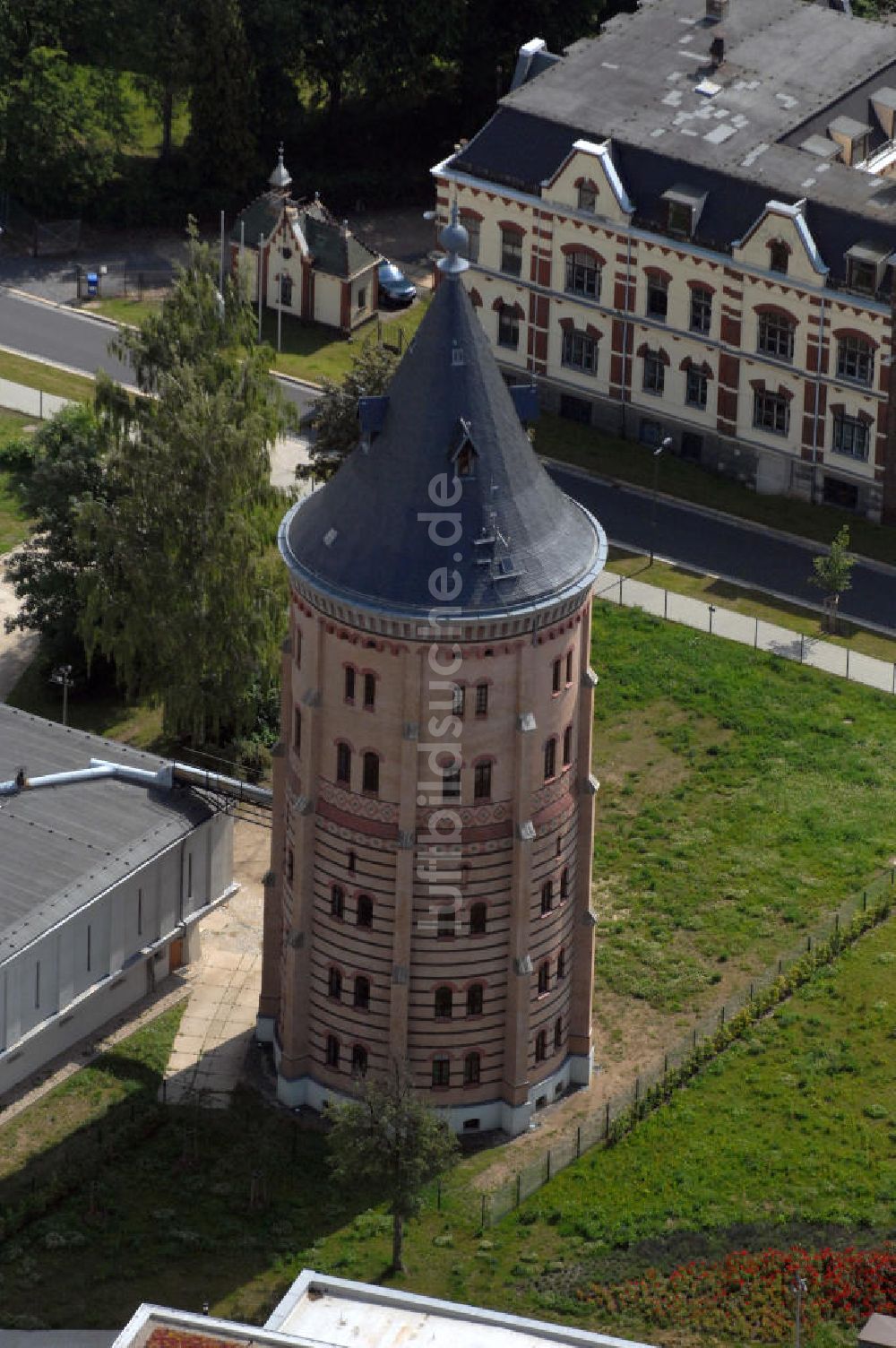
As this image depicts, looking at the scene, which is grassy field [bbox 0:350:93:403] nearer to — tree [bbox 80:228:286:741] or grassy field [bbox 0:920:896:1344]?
tree [bbox 80:228:286:741]

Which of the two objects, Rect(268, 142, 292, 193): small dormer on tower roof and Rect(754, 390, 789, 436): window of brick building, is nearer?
Rect(754, 390, 789, 436): window of brick building

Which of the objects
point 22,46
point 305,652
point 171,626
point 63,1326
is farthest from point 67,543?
point 22,46

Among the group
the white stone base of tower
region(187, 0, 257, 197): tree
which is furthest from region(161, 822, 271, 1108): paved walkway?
region(187, 0, 257, 197): tree

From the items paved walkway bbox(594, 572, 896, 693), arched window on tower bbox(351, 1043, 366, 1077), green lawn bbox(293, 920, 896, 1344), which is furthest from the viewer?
paved walkway bbox(594, 572, 896, 693)

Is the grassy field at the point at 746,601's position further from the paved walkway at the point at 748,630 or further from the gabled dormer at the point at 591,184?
the gabled dormer at the point at 591,184

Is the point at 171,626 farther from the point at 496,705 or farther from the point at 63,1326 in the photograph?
the point at 63,1326

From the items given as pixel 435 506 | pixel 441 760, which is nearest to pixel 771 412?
pixel 441 760

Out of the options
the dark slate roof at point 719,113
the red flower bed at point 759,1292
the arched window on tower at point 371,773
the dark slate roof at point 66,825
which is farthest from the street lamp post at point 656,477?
the red flower bed at point 759,1292

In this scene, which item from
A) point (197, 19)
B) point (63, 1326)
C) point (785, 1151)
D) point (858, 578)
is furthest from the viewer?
point (197, 19)
